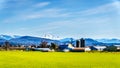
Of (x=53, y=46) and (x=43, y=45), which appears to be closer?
(x=53, y=46)

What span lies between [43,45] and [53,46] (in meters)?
20.8

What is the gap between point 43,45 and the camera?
627 feet

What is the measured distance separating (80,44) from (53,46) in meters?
24.2

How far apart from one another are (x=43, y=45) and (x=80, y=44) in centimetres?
2156

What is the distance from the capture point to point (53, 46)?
171125mm

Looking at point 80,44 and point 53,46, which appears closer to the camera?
point 53,46
